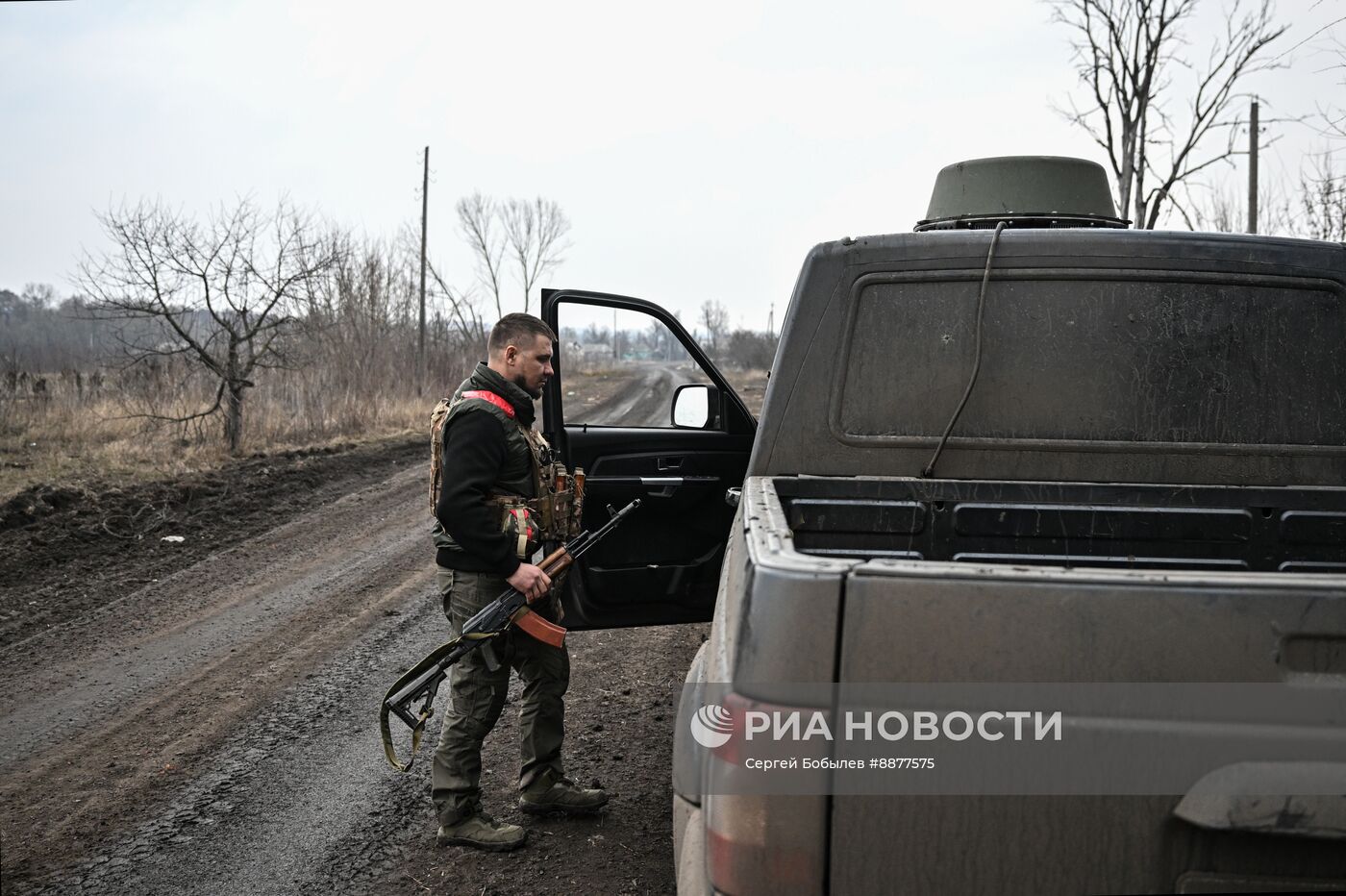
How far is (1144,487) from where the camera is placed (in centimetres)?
281

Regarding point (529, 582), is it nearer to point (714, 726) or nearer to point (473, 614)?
point (473, 614)

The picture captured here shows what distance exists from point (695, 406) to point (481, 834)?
1.88 meters

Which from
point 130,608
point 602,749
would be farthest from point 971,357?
point 130,608

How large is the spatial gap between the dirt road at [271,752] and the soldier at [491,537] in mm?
146

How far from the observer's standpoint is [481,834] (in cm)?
A: 347

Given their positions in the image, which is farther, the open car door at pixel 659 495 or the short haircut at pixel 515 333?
the open car door at pixel 659 495

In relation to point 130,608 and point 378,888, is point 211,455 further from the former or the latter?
point 378,888

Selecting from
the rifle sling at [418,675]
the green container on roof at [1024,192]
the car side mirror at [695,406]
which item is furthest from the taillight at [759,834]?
the green container on roof at [1024,192]

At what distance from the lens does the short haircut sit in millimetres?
3537

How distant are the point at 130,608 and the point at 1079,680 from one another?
21.1ft

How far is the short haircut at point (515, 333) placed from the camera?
3537 mm

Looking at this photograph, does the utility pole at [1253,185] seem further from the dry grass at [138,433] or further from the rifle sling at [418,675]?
the rifle sling at [418,675]

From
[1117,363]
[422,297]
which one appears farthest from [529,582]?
[422,297]

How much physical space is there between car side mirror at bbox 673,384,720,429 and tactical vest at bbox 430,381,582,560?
2.37 ft
